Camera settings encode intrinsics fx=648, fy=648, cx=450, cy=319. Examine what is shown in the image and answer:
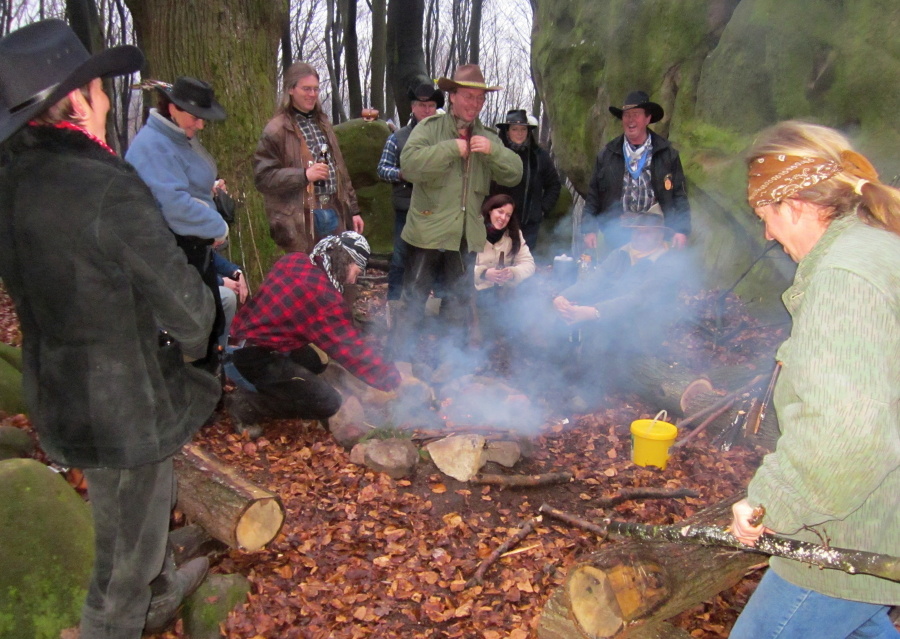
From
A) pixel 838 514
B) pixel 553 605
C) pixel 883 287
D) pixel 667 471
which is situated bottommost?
pixel 667 471

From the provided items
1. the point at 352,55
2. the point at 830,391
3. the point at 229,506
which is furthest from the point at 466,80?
the point at 352,55

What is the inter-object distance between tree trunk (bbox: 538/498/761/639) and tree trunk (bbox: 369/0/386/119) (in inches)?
638

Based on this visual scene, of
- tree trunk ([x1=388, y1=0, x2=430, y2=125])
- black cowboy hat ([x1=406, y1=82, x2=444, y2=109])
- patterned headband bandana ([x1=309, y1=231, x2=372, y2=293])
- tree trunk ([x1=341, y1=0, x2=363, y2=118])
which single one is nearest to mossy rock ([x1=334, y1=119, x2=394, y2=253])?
black cowboy hat ([x1=406, y1=82, x2=444, y2=109])

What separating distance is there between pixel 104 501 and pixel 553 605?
186cm

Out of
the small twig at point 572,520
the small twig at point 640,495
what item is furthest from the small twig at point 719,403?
the small twig at point 572,520

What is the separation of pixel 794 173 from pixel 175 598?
2.97 metres

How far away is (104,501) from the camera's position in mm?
2328

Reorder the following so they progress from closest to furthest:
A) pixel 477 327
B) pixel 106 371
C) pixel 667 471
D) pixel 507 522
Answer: pixel 106 371, pixel 507 522, pixel 667 471, pixel 477 327

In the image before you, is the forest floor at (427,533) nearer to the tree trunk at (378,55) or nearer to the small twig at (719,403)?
the small twig at (719,403)

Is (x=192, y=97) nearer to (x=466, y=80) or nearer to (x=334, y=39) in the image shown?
(x=466, y=80)

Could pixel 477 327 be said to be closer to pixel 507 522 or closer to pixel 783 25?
pixel 507 522

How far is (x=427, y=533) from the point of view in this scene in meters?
3.82

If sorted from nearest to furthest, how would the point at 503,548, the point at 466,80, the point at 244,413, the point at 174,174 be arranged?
the point at 503,548 < the point at 174,174 < the point at 244,413 < the point at 466,80

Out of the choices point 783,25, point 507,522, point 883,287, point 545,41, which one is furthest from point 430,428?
point 545,41
